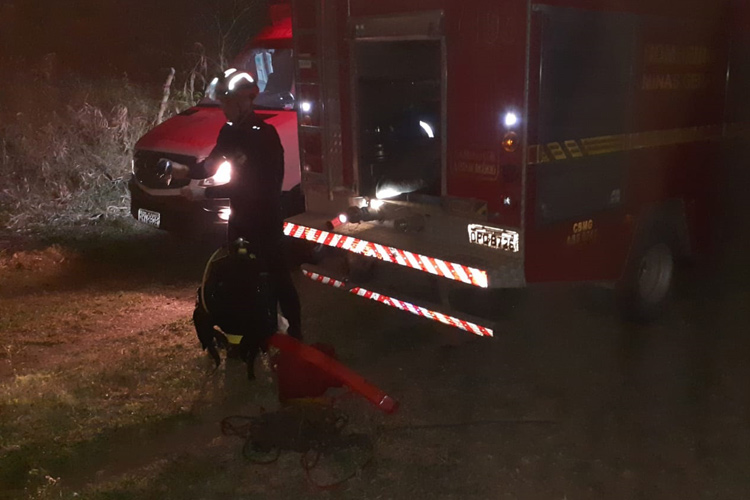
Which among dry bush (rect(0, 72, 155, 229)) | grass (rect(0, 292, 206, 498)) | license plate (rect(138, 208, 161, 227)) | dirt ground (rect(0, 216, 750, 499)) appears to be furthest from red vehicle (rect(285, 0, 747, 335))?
dry bush (rect(0, 72, 155, 229))

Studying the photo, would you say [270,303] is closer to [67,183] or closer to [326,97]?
[326,97]

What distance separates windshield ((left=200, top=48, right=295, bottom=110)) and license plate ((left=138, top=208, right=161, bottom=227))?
1457 mm

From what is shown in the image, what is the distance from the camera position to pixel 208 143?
7637mm

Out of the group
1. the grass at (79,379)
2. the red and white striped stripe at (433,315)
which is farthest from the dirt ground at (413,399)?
the red and white striped stripe at (433,315)

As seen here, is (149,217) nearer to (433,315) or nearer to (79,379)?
(79,379)

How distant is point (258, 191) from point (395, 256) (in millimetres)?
1076

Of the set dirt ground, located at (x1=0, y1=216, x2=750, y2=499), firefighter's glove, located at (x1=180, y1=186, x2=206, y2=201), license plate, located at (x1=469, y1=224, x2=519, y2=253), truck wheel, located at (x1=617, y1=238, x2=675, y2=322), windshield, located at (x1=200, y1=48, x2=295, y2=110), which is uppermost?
→ windshield, located at (x1=200, y1=48, x2=295, y2=110)

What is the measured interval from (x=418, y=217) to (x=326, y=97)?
1.30m

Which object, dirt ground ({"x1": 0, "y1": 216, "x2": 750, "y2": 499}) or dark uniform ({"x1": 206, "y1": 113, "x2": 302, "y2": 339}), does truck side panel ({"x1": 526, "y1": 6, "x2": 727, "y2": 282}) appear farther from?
dark uniform ({"x1": 206, "y1": 113, "x2": 302, "y2": 339})

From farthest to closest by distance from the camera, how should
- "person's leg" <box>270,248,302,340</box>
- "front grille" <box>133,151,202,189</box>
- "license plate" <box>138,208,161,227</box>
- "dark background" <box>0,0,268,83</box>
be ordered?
"dark background" <box>0,0,268,83</box>, "license plate" <box>138,208,161,227</box>, "front grille" <box>133,151,202,189</box>, "person's leg" <box>270,248,302,340</box>

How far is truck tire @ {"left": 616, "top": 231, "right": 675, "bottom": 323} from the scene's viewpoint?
5828 millimetres

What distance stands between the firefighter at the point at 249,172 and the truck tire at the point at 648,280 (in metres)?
2.73

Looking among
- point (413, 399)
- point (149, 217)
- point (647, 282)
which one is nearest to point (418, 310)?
point (413, 399)

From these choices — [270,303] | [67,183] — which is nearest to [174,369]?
Answer: [270,303]
